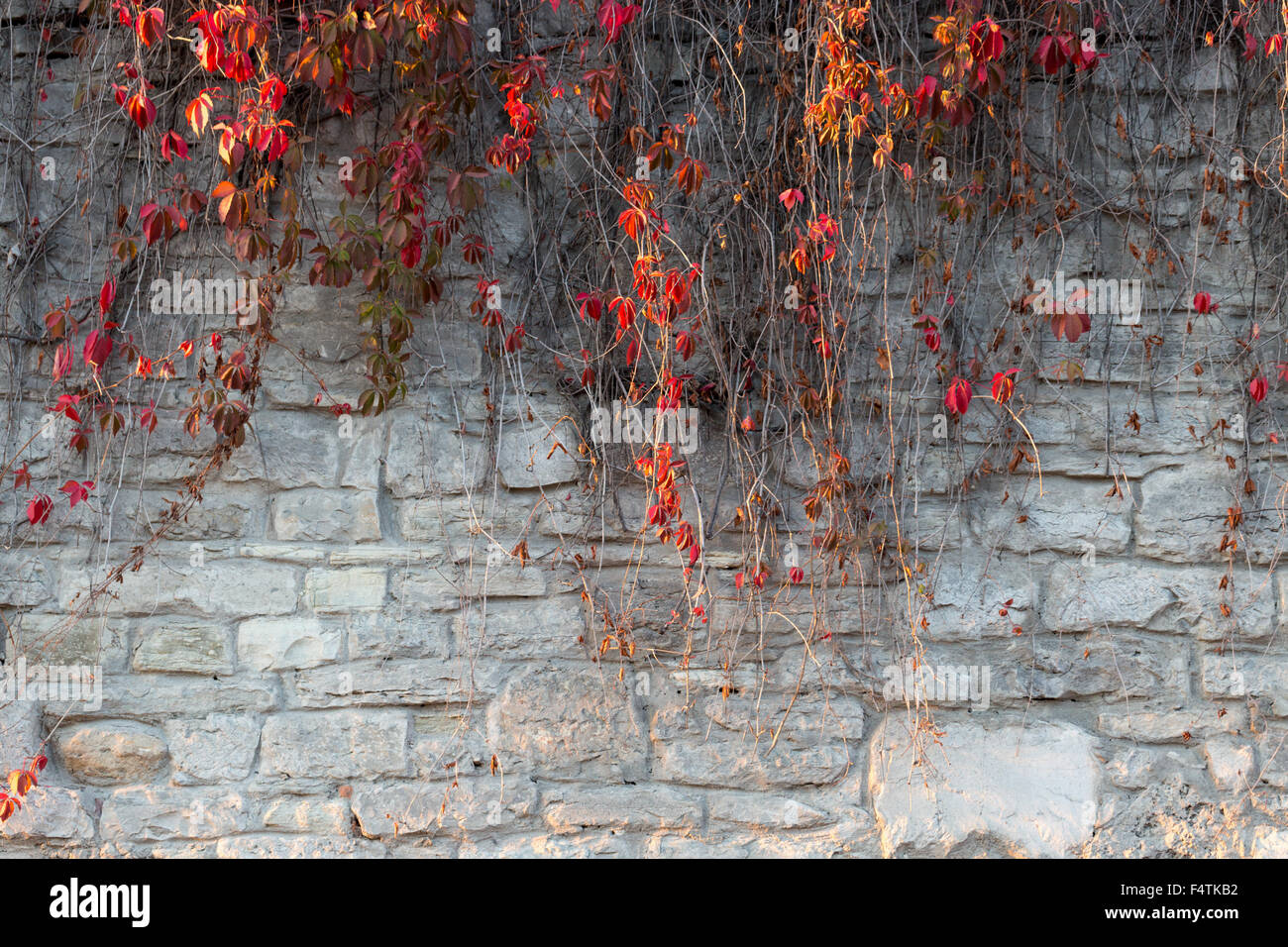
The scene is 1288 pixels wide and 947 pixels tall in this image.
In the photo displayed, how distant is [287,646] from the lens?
2.53 metres

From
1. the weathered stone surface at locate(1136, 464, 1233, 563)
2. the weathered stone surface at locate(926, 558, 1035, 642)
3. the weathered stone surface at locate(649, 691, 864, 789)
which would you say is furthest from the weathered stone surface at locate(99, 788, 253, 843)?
the weathered stone surface at locate(1136, 464, 1233, 563)

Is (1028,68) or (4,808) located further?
(1028,68)

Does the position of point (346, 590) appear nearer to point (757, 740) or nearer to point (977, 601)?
point (757, 740)

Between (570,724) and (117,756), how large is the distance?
1088 mm

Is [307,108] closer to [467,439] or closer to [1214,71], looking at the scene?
[467,439]

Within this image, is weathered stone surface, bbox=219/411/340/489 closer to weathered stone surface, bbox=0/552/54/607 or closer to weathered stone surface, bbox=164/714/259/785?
weathered stone surface, bbox=0/552/54/607

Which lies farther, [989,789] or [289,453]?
[289,453]

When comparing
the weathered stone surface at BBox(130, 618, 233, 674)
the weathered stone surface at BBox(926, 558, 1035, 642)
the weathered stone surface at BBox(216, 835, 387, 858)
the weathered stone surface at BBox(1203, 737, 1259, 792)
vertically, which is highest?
the weathered stone surface at BBox(926, 558, 1035, 642)

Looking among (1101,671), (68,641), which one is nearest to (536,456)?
(68,641)

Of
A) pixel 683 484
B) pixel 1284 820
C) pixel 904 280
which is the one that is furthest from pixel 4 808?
pixel 1284 820

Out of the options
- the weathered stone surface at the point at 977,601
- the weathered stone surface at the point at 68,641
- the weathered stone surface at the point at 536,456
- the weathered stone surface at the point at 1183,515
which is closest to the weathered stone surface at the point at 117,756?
the weathered stone surface at the point at 68,641

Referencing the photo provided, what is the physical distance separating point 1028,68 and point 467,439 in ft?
5.52

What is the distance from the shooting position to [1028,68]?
2611mm

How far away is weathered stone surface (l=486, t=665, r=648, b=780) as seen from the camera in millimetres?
2516
